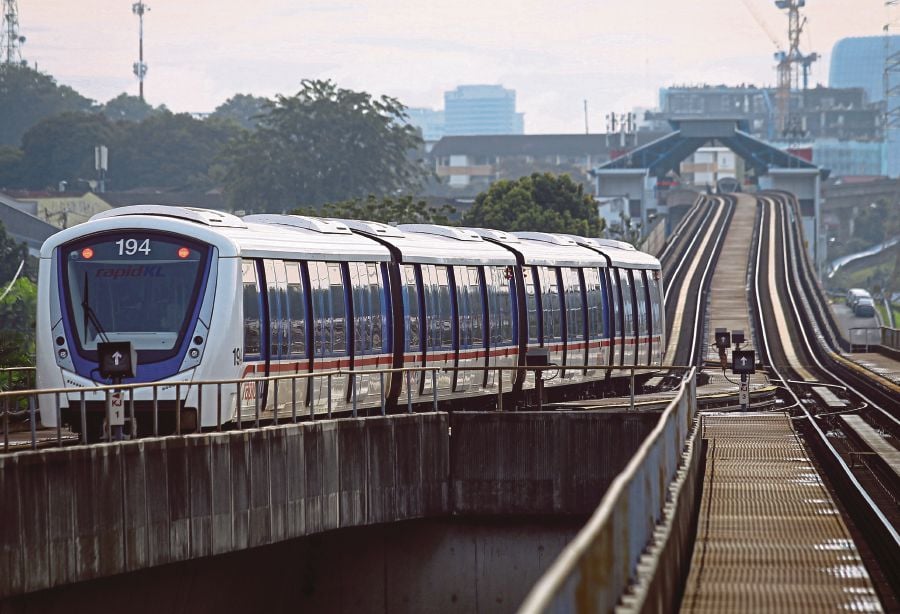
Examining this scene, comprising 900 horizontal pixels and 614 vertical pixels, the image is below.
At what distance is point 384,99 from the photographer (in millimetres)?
165375

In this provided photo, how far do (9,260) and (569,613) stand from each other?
9124 cm

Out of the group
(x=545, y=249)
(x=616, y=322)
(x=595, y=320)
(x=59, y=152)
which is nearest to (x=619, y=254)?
(x=616, y=322)

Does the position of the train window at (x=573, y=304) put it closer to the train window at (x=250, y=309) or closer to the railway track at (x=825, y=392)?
the railway track at (x=825, y=392)

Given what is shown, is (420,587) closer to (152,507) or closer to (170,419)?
(170,419)

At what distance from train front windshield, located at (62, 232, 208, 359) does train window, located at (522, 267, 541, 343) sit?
13956 mm

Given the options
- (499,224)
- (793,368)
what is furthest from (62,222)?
(793,368)

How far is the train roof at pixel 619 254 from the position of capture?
4644 centimetres

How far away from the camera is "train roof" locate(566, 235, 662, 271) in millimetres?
46438

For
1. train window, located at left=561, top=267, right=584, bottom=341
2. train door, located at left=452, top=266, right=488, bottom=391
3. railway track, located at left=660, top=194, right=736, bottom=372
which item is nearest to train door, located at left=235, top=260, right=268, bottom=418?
train door, located at left=452, top=266, right=488, bottom=391

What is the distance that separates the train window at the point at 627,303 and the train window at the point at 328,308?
1802 cm

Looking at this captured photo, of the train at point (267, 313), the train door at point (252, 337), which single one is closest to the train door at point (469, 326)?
the train at point (267, 313)

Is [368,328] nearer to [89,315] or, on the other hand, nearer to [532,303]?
[89,315]

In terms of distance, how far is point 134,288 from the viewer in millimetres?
25672

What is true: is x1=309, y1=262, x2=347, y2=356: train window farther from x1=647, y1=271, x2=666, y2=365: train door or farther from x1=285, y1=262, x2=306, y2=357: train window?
x1=647, y1=271, x2=666, y2=365: train door
